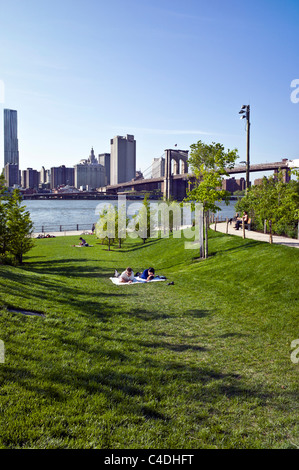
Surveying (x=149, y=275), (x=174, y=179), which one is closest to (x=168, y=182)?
(x=174, y=179)

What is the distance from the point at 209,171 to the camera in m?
18.3

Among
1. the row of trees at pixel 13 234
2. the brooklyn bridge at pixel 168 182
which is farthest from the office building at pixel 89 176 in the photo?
the row of trees at pixel 13 234

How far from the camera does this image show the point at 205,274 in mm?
14500

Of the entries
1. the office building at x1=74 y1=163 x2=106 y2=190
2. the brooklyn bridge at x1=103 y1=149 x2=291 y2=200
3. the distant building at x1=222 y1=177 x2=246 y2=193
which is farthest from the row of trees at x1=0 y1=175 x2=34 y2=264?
the office building at x1=74 y1=163 x2=106 y2=190

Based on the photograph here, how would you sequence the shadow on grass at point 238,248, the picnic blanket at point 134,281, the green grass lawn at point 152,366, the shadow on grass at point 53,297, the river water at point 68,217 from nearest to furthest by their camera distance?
the green grass lawn at point 152,366
the shadow on grass at point 53,297
the picnic blanket at point 134,281
the shadow on grass at point 238,248
the river water at point 68,217

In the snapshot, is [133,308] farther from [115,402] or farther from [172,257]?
[172,257]

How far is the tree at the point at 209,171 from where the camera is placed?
56.6 feet

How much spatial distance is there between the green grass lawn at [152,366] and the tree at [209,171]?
5.83m

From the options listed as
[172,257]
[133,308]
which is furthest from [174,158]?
[133,308]

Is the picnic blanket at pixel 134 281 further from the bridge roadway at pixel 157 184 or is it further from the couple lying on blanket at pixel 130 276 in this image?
the bridge roadway at pixel 157 184

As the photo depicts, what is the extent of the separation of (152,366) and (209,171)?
14003mm

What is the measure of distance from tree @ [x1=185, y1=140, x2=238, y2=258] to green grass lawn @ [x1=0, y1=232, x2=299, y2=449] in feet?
19.1

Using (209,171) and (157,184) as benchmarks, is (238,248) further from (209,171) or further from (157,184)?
(157,184)

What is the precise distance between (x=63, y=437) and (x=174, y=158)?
326ft
